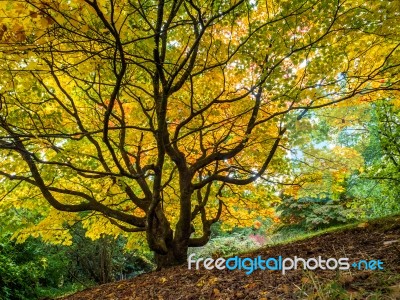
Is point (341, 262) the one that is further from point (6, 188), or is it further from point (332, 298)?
point (6, 188)

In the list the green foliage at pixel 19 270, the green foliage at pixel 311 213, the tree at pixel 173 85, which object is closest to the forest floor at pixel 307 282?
the tree at pixel 173 85

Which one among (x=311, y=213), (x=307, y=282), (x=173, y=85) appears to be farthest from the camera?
(x=311, y=213)

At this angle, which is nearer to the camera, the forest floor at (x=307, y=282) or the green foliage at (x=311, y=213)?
the forest floor at (x=307, y=282)

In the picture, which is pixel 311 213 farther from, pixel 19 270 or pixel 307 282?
pixel 307 282

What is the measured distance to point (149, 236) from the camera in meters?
4.34

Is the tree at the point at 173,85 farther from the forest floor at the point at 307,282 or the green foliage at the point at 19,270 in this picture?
the green foliage at the point at 19,270

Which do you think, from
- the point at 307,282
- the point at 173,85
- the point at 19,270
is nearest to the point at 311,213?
the point at 19,270

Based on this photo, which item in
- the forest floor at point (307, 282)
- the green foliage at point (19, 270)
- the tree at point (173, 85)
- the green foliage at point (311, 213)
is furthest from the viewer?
the green foliage at point (311, 213)

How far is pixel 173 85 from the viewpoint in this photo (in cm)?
360

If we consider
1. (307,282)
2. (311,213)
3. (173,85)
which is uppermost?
(173,85)

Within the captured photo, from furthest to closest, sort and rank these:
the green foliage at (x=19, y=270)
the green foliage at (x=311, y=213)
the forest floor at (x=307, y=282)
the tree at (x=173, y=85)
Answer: the green foliage at (x=311, y=213) → the green foliage at (x=19, y=270) → the tree at (x=173, y=85) → the forest floor at (x=307, y=282)

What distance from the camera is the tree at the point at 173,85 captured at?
2.50m

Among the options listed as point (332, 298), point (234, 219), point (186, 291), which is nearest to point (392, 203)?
point (234, 219)

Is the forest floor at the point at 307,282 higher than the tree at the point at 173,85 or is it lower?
lower
